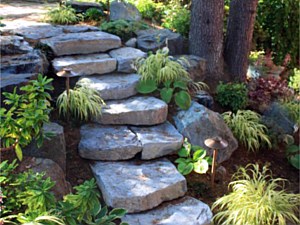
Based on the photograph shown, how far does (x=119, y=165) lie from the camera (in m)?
3.65

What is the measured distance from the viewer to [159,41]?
17.4 feet

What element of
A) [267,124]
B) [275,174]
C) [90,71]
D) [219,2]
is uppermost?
[219,2]

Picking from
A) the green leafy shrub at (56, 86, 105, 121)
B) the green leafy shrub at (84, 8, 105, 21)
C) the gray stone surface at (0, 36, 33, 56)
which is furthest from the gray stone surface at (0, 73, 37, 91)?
the green leafy shrub at (84, 8, 105, 21)

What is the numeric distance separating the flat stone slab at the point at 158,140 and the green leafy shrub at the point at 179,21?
7.17 ft

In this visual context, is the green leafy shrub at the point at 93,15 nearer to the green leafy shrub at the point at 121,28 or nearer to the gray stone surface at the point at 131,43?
the green leafy shrub at the point at 121,28

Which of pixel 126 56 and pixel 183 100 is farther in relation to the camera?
pixel 126 56

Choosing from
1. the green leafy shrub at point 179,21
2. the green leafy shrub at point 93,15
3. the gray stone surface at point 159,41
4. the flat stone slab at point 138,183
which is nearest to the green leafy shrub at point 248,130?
the flat stone slab at point 138,183

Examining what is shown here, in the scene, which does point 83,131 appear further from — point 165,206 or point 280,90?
point 280,90

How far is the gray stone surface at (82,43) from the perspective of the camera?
482cm

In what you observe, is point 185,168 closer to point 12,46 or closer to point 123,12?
point 12,46

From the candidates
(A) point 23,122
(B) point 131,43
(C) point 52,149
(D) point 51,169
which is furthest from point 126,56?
(A) point 23,122

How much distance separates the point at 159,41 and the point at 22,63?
6.51ft

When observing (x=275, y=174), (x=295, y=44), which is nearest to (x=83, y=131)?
(x=275, y=174)

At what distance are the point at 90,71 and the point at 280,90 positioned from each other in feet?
8.73
